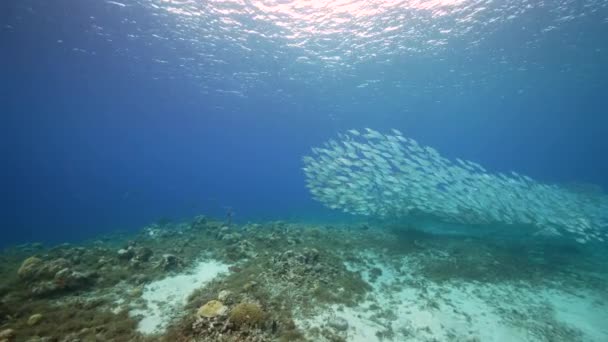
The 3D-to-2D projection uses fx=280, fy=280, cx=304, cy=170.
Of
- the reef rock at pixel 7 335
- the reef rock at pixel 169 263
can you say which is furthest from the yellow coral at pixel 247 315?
the reef rock at pixel 169 263

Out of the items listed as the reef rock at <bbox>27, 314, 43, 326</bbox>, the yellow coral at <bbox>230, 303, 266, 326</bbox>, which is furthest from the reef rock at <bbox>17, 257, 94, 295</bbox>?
the yellow coral at <bbox>230, 303, 266, 326</bbox>

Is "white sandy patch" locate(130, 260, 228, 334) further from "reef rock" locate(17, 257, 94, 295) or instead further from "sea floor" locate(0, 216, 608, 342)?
"reef rock" locate(17, 257, 94, 295)

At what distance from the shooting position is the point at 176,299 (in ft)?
27.1

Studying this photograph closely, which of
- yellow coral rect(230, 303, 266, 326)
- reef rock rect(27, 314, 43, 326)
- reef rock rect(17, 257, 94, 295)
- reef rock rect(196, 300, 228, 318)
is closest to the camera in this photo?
yellow coral rect(230, 303, 266, 326)

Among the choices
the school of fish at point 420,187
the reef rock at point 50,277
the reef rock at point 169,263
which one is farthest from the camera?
the school of fish at point 420,187

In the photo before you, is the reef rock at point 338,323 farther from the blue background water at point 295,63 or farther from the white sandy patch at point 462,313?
the blue background water at point 295,63

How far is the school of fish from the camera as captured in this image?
49.5ft

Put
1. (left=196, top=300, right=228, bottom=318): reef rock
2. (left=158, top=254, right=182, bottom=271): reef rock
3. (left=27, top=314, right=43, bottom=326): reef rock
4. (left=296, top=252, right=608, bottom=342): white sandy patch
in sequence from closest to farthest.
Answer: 1. (left=196, top=300, right=228, bottom=318): reef rock
2. (left=27, top=314, right=43, bottom=326): reef rock
3. (left=296, top=252, right=608, bottom=342): white sandy patch
4. (left=158, top=254, right=182, bottom=271): reef rock

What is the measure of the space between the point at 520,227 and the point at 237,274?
2007 centimetres

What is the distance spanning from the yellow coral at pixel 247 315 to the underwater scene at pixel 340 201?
3cm

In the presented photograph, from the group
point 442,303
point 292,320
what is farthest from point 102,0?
point 442,303

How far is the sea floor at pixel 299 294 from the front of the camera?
669 cm

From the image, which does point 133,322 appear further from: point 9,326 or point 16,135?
point 16,135

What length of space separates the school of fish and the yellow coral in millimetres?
9735
